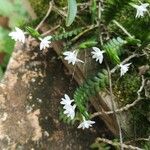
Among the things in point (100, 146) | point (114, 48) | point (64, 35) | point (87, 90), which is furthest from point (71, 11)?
point (100, 146)

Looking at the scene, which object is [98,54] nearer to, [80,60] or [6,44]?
[80,60]

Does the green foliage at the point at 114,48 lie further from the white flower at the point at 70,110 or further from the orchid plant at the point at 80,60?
the white flower at the point at 70,110

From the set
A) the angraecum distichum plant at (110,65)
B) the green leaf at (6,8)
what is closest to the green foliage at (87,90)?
the angraecum distichum plant at (110,65)

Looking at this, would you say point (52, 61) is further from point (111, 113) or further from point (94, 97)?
point (111, 113)

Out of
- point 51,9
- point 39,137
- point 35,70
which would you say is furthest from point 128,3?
point 39,137

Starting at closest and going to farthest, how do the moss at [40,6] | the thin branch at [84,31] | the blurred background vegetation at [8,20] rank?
the thin branch at [84,31], the moss at [40,6], the blurred background vegetation at [8,20]
